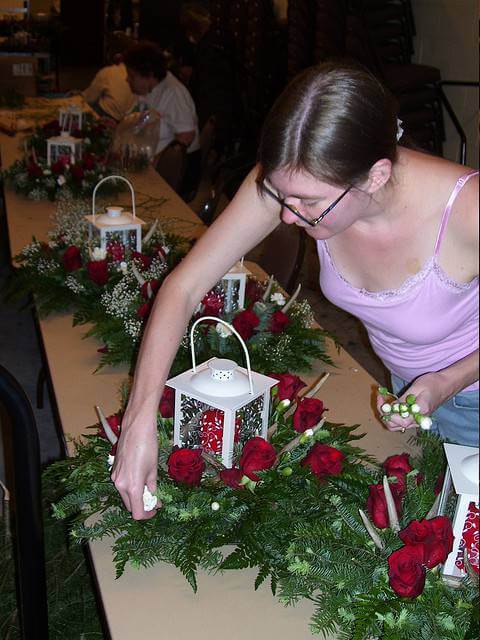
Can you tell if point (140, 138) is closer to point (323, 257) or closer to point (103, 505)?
point (323, 257)

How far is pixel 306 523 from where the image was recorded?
4.69ft

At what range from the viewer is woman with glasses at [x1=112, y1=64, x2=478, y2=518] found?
1391mm

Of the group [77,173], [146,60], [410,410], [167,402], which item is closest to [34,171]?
[77,173]

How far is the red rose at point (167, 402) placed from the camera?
1.70 meters

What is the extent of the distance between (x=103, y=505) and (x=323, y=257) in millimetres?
717

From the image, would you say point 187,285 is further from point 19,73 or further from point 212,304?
point 19,73

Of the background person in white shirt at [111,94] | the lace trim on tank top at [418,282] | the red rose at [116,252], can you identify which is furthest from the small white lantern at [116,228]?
the background person in white shirt at [111,94]

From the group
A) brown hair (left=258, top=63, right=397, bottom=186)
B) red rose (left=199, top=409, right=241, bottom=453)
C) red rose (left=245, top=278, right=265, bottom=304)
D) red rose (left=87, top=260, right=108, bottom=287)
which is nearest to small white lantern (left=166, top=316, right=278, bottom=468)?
red rose (left=199, top=409, right=241, bottom=453)

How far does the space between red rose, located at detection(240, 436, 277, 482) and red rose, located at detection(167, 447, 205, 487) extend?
0.08m

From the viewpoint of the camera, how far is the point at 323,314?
498 centimetres

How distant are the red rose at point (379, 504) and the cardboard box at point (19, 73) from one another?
230 inches

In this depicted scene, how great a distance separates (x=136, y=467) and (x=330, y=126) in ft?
2.26

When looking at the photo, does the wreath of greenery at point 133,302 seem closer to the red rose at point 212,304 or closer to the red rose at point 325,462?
the red rose at point 212,304

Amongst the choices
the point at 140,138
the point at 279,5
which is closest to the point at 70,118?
the point at 140,138
